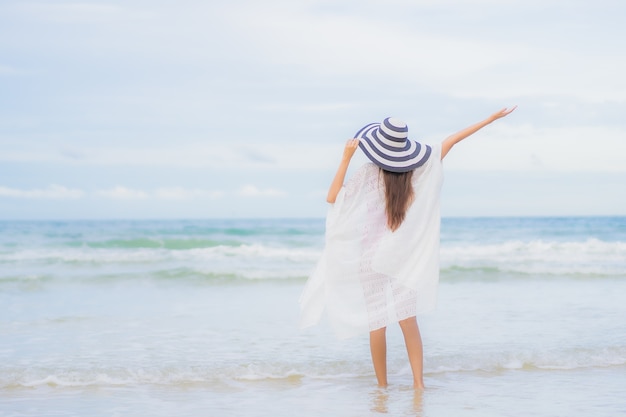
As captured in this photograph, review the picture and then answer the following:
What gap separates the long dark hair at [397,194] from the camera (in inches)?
198

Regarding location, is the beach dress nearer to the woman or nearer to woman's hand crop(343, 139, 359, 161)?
the woman

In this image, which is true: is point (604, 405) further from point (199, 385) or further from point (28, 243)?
point (28, 243)

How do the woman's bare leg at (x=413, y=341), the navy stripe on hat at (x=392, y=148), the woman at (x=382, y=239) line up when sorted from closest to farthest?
the navy stripe on hat at (x=392, y=148) → the woman at (x=382, y=239) → the woman's bare leg at (x=413, y=341)

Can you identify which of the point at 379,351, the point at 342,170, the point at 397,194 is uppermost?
the point at 342,170

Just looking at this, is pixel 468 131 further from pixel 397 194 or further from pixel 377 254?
pixel 377 254

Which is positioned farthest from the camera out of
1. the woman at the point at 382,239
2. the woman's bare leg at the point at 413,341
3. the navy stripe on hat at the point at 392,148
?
the woman's bare leg at the point at 413,341

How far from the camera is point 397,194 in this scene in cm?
503

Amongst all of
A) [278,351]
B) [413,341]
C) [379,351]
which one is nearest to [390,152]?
[413,341]

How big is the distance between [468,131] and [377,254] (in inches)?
40.3

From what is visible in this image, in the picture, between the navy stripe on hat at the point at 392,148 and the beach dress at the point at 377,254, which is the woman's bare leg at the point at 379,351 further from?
the navy stripe on hat at the point at 392,148

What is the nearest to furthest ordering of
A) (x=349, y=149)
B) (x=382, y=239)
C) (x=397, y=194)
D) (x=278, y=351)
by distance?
(x=349, y=149)
(x=397, y=194)
(x=382, y=239)
(x=278, y=351)

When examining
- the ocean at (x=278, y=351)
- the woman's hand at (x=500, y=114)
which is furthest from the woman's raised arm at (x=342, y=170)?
the ocean at (x=278, y=351)

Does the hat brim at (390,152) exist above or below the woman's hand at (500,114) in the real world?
below

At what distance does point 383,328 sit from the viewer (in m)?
5.29
